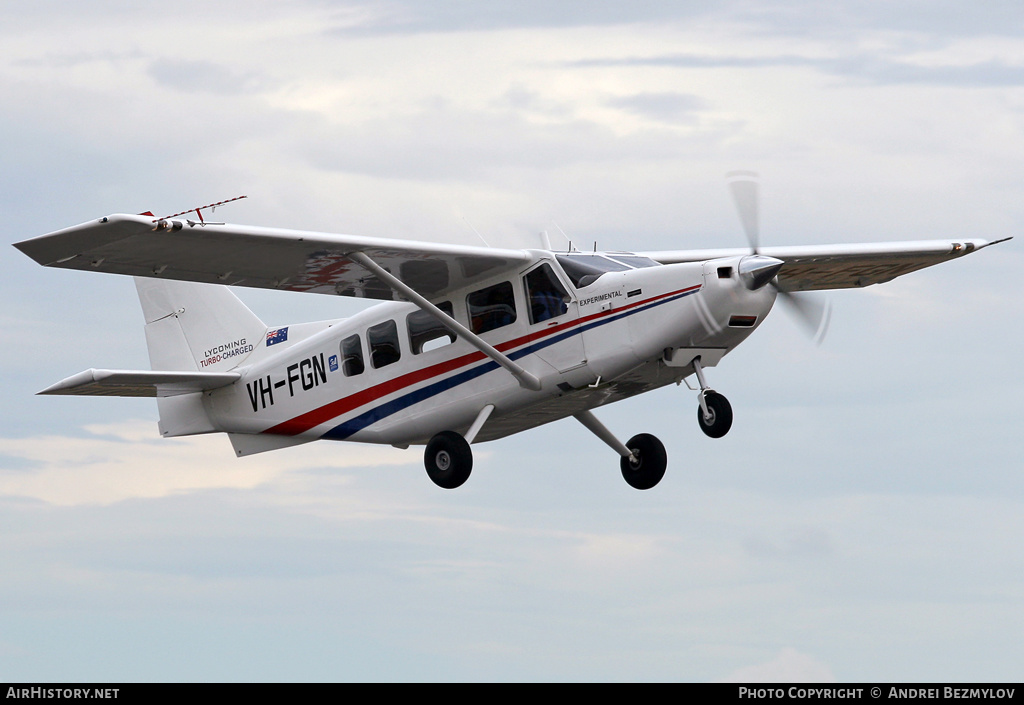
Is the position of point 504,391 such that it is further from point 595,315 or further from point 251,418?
point 251,418

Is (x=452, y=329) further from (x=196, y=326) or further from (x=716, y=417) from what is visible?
(x=196, y=326)

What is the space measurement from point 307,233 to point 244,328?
5.90 m

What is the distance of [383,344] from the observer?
19.1 m

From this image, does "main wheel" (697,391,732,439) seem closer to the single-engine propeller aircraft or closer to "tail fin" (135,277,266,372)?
the single-engine propeller aircraft

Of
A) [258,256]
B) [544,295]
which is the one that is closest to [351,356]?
[258,256]

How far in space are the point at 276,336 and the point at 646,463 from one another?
234 inches

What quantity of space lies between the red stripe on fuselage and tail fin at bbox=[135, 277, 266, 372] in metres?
Answer: 1.95

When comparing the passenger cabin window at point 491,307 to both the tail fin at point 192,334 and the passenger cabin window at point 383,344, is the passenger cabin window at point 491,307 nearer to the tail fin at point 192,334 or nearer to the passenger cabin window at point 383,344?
the passenger cabin window at point 383,344

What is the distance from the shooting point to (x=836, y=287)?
22.2m

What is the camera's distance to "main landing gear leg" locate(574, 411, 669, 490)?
19.4 meters

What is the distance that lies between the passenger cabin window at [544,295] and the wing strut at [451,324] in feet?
2.07

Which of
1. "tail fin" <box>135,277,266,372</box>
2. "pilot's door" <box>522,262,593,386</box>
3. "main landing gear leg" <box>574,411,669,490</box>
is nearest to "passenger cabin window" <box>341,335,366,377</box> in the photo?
"tail fin" <box>135,277,266,372</box>

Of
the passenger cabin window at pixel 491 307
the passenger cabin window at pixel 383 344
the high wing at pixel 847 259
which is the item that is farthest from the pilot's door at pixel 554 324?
the passenger cabin window at pixel 383 344

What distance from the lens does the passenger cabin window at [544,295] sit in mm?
17453
